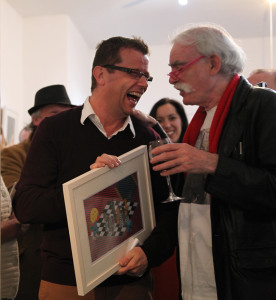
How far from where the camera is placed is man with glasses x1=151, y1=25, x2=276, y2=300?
1.44 metres

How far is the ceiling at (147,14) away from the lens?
589 centimetres

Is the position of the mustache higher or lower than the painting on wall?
higher

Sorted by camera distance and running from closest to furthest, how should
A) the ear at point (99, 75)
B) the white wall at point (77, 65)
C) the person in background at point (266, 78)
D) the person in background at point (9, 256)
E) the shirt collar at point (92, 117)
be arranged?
the shirt collar at point (92, 117)
the ear at point (99, 75)
the person in background at point (9, 256)
the person in background at point (266, 78)
the white wall at point (77, 65)

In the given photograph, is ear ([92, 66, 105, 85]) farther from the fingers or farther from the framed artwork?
the framed artwork

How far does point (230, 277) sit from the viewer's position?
1.49 m

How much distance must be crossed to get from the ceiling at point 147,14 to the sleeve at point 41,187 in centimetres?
450

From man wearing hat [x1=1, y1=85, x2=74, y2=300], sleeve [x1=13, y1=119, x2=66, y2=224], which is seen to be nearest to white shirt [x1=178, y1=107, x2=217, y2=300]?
sleeve [x1=13, y1=119, x2=66, y2=224]

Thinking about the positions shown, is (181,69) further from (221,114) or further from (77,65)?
(77,65)

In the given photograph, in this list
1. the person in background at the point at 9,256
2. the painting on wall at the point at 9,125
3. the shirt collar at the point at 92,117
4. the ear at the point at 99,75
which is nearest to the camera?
the shirt collar at the point at 92,117

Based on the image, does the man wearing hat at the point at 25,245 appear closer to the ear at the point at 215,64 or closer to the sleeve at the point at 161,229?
the sleeve at the point at 161,229

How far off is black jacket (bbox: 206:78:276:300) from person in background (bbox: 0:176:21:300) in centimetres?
112

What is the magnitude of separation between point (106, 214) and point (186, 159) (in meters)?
0.39

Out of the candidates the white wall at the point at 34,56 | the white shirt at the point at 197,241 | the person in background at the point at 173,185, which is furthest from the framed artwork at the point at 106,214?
the white wall at the point at 34,56

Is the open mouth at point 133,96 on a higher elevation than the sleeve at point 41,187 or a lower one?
higher
